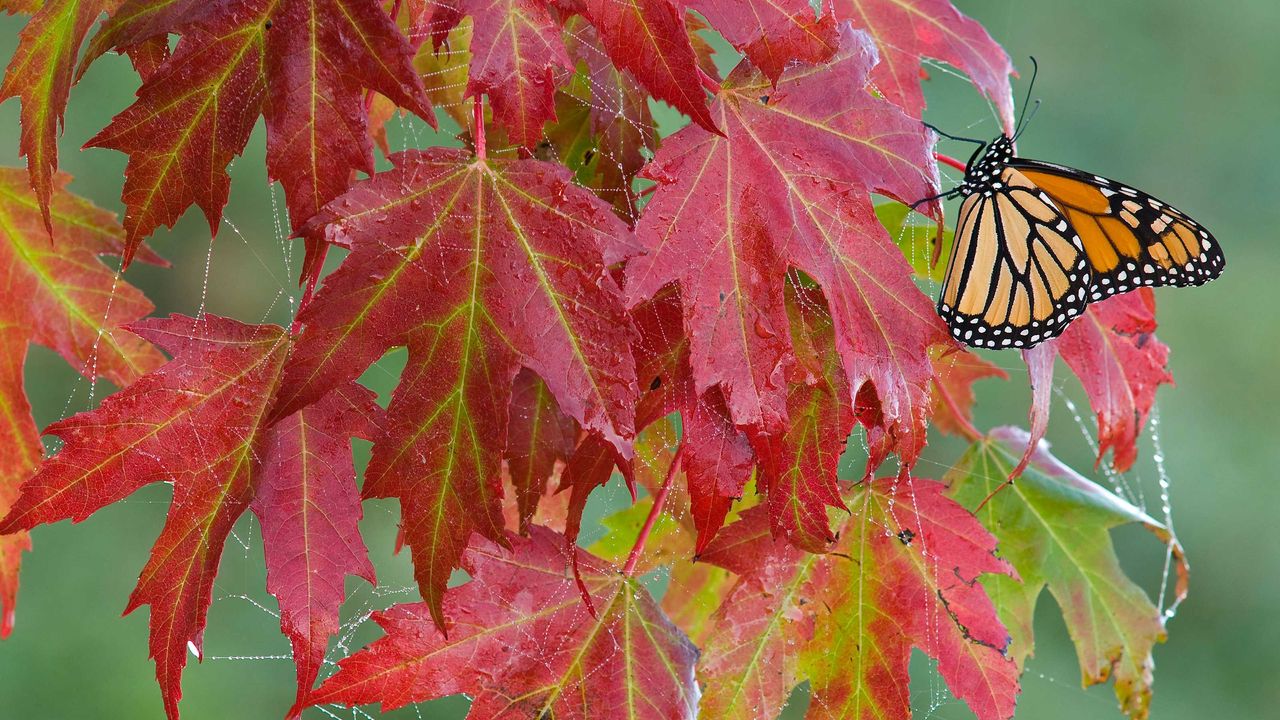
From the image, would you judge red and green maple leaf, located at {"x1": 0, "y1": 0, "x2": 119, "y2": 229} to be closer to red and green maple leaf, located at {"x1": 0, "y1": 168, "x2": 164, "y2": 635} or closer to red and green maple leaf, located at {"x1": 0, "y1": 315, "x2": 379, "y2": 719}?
red and green maple leaf, located at {"x1": 0, "y1": 315, "x2": 379, "y2": 719}

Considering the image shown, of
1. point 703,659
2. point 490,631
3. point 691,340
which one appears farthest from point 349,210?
point 703,659

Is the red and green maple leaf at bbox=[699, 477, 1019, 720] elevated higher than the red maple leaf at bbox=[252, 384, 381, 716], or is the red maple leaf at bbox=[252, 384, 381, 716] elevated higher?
the red maple leaf at bbox=[252, 384, 381, 716]

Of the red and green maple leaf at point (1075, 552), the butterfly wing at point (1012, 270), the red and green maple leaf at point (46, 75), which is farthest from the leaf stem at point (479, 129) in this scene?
→ the red and green maple leaf at point (1075, 552)

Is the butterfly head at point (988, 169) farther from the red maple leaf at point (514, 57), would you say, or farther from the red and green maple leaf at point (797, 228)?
the red maple leaf at point (514, 57)

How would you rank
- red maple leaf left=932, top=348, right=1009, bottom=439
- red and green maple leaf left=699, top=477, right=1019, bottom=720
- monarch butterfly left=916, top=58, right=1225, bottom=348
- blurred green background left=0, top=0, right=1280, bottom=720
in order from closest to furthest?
red and green maple leaf left=699, top=477, right=1019, bottom=720
monarch butterfly left=916, top=58, right=1225, bottom=348
red maple leaf left=932, top=348, right=1009, bottom=439
blurred green background left=0, top=0, right=1280, bottom=720

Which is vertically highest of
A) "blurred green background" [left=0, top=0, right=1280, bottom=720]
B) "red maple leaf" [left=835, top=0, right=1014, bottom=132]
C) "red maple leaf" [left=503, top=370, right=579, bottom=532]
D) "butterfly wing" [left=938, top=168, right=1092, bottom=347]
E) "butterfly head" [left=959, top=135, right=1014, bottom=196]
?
"red maple leaf" [left=835, top=0, right=1014, bottom=132]

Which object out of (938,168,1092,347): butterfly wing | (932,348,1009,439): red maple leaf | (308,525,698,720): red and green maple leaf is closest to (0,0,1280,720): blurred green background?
(932,348,1009,439): red maple leaf

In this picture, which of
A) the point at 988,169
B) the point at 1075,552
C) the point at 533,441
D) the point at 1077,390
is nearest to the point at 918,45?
the point at 988,169
